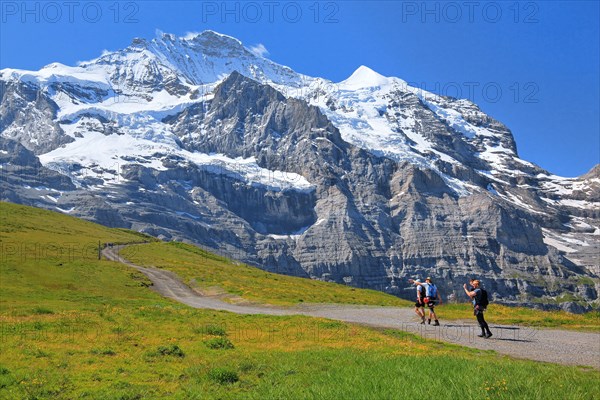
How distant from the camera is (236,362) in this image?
19.4 meters

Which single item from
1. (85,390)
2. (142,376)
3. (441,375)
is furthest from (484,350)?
(85,390)

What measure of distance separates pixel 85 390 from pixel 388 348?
37.5 feet

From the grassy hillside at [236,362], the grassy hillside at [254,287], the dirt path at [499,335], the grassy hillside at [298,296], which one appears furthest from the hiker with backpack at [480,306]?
the grassy hillside at [254,287]

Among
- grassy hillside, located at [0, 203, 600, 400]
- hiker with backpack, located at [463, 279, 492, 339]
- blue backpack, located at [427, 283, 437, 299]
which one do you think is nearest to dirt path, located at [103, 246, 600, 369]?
hiker with backpack, located at [463, 279, 492, 339]

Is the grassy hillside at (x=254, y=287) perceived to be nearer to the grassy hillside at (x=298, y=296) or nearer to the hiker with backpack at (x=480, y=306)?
the grassy hillside at (x=298, y=296)

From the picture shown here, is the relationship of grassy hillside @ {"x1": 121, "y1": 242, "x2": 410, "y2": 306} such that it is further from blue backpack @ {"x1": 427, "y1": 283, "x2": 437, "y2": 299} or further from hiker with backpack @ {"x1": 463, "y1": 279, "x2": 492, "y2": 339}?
hiker with backpack @ {"x1": 463, "y1": 279, "x2": 492, "y2": 339}

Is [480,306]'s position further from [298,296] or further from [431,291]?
[298,296]

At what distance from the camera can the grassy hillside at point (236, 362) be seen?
1356 cm

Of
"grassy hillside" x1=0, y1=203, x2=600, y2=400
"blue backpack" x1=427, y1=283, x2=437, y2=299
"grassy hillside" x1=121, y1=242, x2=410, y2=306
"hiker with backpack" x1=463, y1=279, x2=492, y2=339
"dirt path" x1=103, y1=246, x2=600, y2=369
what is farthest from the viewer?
"grassy hillside" x1=121, y1=242, x2=410, y2=306

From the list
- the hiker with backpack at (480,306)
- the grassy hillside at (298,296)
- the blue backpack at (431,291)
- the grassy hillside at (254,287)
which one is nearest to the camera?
the hiker with backpack at (480,306)

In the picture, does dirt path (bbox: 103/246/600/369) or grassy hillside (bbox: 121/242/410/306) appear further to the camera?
grassy hillside (bbox: 121/242/410/306)

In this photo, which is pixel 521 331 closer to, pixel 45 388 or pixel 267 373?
pixel 267 373

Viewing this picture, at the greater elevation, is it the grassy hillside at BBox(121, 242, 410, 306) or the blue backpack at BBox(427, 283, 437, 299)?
the blue backpack at BBox(427, 283, 437, 299)

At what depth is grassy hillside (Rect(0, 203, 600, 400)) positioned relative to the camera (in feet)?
44.5
